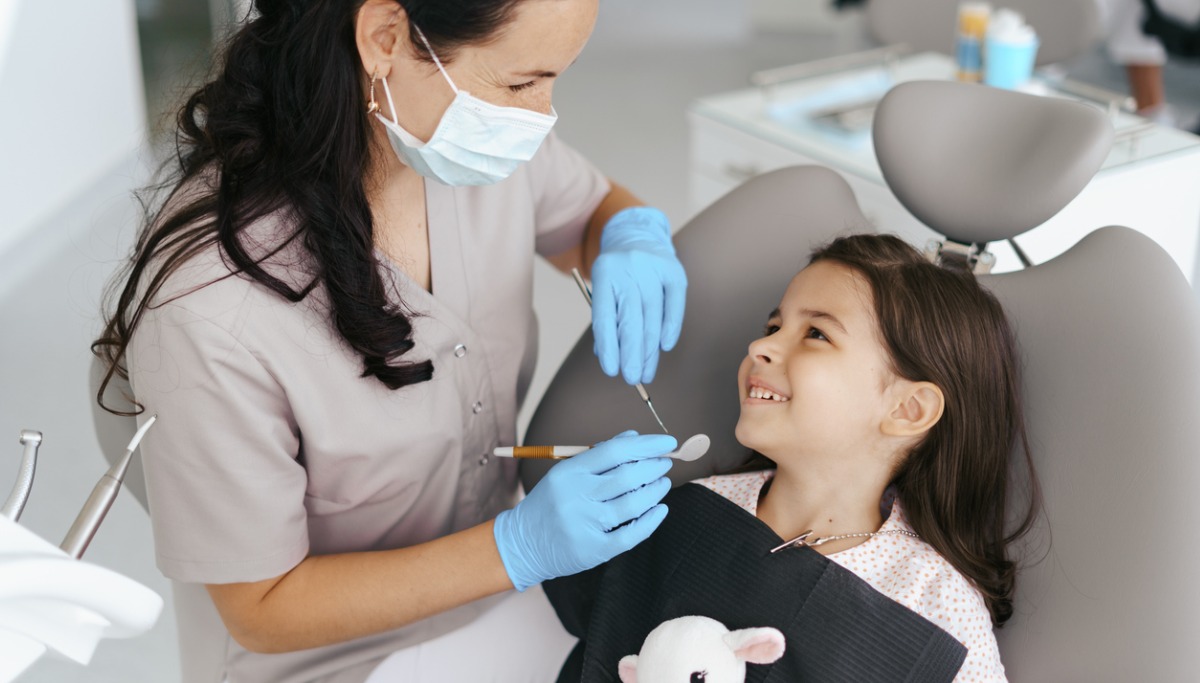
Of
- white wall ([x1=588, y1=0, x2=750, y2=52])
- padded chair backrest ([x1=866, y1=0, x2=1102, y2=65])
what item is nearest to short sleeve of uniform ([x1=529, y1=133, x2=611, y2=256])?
padded chair backrest ([x1=866, y1=0, x2=1102, y2=65])

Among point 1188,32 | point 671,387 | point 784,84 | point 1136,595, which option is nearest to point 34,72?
point 784,84

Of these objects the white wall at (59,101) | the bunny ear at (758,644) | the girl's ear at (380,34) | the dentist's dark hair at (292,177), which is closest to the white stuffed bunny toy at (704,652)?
the bunny ear at (758,644)

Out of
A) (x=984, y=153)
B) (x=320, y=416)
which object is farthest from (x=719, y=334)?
(x=320, y=416)

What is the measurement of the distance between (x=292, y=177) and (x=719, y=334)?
1.65 ft

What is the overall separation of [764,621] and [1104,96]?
1356 millimetres

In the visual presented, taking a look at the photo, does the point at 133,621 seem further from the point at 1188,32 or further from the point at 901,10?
the point at 1188,32

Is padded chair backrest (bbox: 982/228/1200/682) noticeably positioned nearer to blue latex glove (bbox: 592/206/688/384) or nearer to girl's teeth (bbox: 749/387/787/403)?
girl's teeth (bbox: 749/387/787/403)

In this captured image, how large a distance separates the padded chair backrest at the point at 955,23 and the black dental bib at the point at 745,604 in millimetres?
1600

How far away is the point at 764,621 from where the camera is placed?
3.58 feet

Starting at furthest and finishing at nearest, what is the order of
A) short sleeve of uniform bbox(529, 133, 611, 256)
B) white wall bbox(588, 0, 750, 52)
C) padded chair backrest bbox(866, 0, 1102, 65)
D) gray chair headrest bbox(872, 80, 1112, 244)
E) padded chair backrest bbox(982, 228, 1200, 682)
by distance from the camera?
1. white wall bbox(588, 0, 750, 52)
2. padded chair backrest bbox(866, 0, 1102, 65)
3. short sleeve of uniform bbox(529, 133, 611, 256)
4. gray chair headrest bbox(872, 80, 1112, 244)
5. padded chair backrest bbox(982, 228, 1200, 682)

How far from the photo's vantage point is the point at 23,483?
71 centimetres

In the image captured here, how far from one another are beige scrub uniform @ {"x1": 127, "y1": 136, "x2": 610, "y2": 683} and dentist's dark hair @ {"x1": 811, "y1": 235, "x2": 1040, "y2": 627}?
40 cm

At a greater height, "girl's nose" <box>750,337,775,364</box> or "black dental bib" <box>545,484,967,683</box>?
"girl's nose" <box>750,337,775,364</box>

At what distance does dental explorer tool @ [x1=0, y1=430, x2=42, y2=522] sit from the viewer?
688 millimetres
